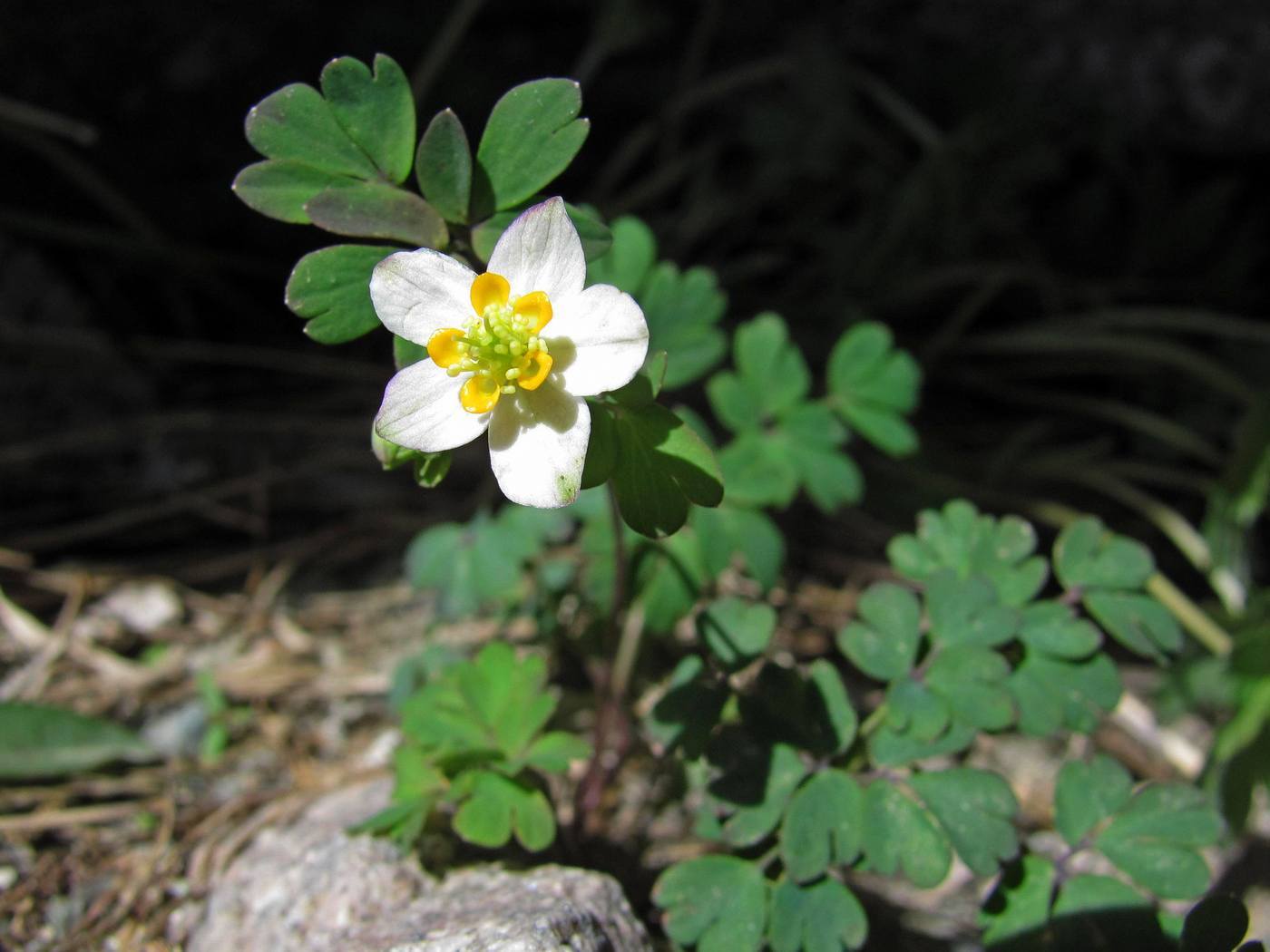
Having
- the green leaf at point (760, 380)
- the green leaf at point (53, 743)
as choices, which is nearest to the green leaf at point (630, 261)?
the green leaf at point (760, 380)

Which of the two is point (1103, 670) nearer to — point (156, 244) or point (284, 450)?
point (284, 450)

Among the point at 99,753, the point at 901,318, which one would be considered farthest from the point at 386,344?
the point at 901,318

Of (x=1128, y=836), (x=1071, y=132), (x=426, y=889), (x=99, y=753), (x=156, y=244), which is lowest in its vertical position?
(x=99, y=753)

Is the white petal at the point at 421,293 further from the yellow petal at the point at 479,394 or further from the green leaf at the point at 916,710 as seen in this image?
the green leaf at the point at 916,710

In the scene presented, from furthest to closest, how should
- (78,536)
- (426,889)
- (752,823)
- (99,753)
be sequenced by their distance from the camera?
1. (78,536)
2. (99,753)
3. (426,889)
4. (752,823)

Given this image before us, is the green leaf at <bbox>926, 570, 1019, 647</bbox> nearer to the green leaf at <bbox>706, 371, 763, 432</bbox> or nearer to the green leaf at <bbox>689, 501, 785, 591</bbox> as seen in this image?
the green leaf at <bbox>689, 501, 785, 591</bbox>

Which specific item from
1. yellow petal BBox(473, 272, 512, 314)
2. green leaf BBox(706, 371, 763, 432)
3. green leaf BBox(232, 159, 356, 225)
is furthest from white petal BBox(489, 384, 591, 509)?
green leaf BBox(706, 371, 763, 432)

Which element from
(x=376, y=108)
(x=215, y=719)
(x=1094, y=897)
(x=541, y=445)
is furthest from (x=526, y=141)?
(x=215, y=719)
